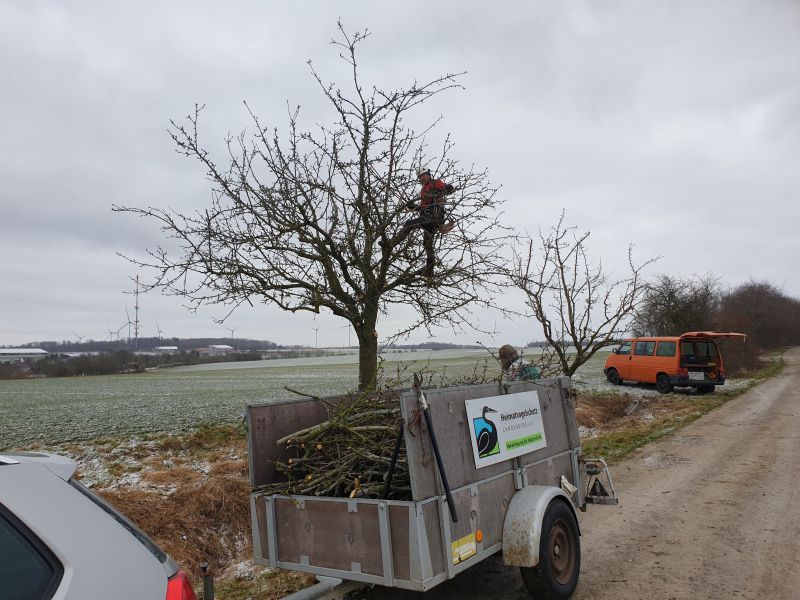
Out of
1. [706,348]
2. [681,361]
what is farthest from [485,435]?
[706,348]

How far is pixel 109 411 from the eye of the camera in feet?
66.2

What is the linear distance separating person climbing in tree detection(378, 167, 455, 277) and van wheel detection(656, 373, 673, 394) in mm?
17588

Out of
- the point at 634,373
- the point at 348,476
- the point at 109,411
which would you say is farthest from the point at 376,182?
the point at 634,373

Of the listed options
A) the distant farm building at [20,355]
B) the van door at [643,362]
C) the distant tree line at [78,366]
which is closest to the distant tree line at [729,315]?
the van door at [643,362]

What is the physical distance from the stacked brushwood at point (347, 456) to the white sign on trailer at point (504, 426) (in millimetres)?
546

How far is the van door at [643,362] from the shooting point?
22.2 metres

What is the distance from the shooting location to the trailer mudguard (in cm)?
399

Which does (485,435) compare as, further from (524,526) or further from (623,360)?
(623,360)

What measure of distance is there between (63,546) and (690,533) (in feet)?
19.9

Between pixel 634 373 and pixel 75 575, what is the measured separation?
937 inches

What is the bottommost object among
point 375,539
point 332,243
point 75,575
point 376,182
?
point 375,539

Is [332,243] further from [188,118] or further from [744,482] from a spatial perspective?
[744,482]

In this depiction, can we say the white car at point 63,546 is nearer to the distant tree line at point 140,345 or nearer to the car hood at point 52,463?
the car hood at point 52,463

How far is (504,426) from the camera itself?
4.31 m
